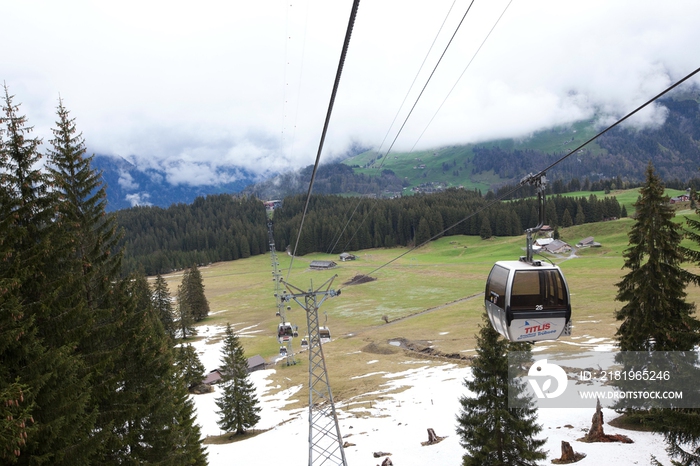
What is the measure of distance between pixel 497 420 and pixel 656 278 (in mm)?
10112

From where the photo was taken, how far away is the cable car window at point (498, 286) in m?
13.1

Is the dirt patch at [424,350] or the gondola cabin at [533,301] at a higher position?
the gondola cabin at [533,301]

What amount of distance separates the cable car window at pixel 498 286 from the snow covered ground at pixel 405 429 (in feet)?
40.3

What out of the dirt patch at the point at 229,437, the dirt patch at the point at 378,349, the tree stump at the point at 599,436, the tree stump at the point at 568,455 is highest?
the tree stump at the point at 599,436

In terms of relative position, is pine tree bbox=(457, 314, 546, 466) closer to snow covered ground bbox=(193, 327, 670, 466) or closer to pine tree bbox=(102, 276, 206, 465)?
snow covered ground bbox=(193, 327, 670, 466)

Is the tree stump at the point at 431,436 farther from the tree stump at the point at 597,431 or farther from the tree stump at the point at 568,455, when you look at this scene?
the tree stump at the point at 597,431

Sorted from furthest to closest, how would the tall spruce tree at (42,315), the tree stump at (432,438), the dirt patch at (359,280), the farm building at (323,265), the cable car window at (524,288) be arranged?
the farm building at (323,265), the dirt patch at (359,280), the tree stump at (432,438), the cable car window at (524,288), the tall spruce tree at (42,315)

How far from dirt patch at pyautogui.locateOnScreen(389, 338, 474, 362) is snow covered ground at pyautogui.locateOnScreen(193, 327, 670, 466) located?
309cm

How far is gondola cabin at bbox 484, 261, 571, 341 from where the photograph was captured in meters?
12.7

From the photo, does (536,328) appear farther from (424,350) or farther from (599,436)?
(424,350)

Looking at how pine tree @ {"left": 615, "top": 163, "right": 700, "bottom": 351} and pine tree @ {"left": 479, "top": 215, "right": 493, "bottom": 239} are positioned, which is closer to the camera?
pine tree @ {"left": 615, "top": 163, "right": 700, "bottom": 351}

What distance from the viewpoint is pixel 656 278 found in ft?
65.9

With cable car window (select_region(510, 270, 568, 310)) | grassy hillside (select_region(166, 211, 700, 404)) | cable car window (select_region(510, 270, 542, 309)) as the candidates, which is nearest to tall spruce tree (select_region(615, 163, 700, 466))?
cable car window (select_region(510, 270, 568, 310))

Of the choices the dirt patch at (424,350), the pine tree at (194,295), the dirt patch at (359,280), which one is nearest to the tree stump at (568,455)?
the dirt patch at (424,350)
